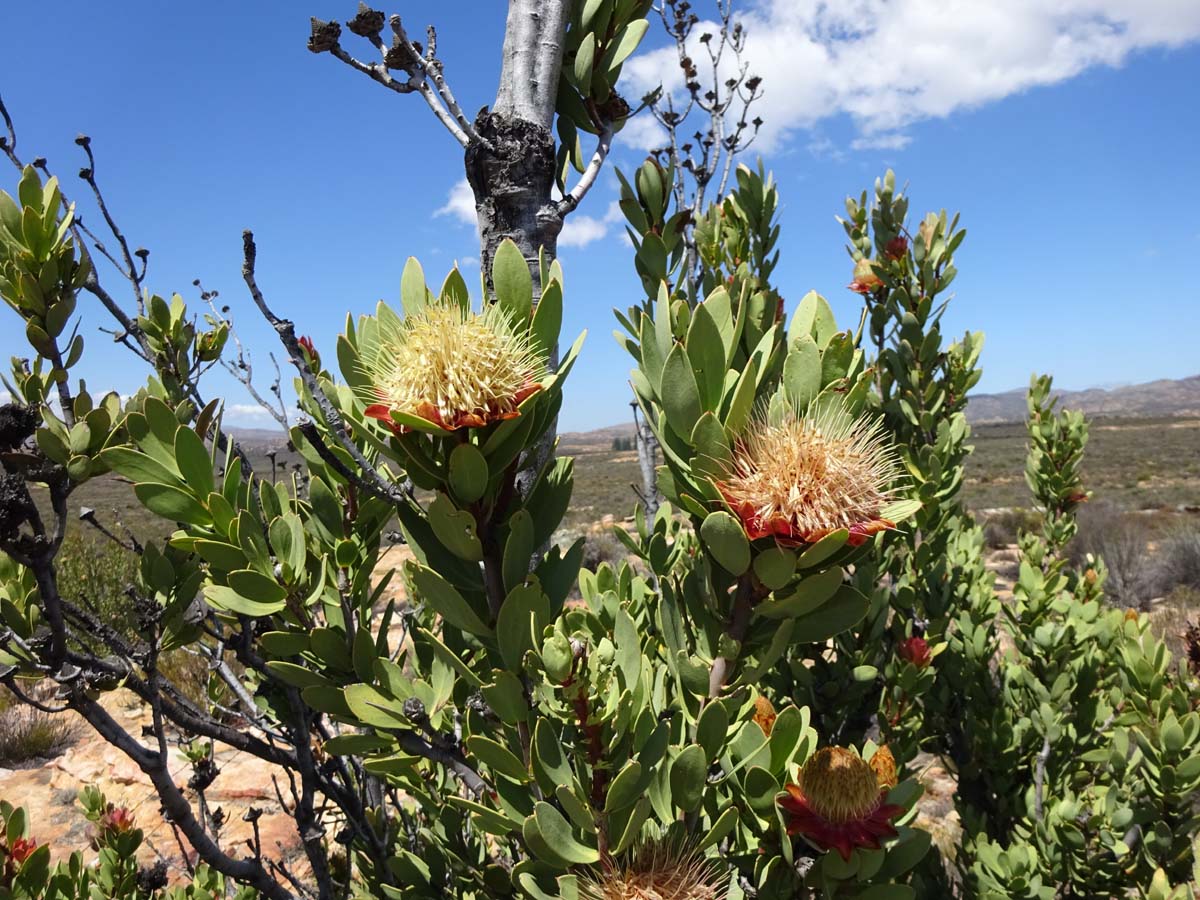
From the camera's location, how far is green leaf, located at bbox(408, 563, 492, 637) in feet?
3.02

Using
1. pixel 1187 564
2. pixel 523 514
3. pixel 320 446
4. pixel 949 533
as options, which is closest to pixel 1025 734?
pixel 949 533

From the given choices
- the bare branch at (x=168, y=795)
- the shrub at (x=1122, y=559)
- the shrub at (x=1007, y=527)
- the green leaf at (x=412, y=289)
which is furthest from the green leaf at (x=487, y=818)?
the shrub at (x=1007, y=527)

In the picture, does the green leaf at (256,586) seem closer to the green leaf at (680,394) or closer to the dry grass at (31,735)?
the green leaf at (680,394)

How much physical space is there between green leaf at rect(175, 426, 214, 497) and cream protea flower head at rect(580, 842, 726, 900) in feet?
2.67

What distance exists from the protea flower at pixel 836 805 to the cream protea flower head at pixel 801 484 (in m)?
0.49

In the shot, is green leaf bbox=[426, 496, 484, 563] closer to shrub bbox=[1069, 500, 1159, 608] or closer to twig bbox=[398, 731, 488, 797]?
twig bbox=[398, 731, 488, 797]

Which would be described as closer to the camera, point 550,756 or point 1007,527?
point 550,756

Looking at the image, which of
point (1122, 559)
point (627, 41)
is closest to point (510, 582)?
point (627, 41)

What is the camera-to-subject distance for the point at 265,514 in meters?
1.22

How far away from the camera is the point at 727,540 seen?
2.84 feet

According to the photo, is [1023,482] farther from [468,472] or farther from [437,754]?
[468,472]

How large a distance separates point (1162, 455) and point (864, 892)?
4577 cm

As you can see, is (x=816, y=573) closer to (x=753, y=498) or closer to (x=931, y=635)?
(x=753, y=498)

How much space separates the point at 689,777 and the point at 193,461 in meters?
0.86
